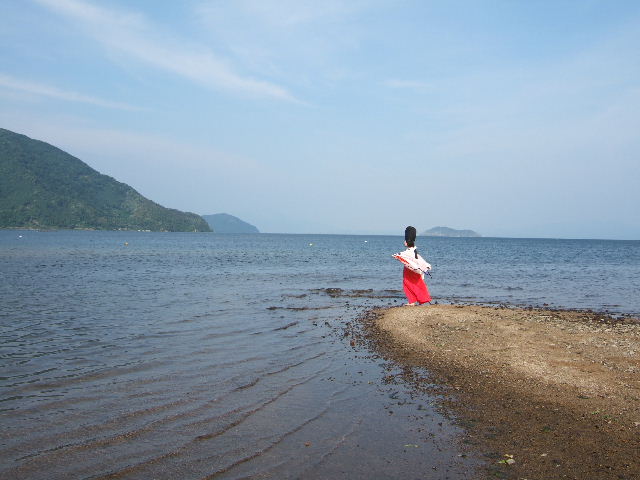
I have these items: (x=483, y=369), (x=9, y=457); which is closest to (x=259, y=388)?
(x=9, y=457)

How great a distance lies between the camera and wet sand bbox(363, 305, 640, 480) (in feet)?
23.0

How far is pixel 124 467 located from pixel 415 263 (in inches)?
552

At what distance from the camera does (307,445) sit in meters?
7.69

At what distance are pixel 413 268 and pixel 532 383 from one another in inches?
342

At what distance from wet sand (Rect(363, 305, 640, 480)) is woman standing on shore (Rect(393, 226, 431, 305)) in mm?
1390

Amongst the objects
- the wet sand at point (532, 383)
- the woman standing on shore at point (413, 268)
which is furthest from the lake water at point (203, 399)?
the woman standing on shore at point (413, 268)

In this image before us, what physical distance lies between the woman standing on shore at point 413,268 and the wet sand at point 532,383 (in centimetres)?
139

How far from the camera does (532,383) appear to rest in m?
10.5

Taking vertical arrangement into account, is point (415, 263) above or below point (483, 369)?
above

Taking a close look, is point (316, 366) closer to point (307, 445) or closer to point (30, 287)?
point (307, 445)

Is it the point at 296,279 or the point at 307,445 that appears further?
the point at 296,279

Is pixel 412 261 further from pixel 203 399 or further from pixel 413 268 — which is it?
pixel 203 399

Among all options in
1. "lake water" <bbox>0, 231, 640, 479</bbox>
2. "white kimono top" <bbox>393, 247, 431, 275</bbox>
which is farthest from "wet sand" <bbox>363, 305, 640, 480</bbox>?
"white kimono top" <bbox>393, 247, 431, 275</bbox>

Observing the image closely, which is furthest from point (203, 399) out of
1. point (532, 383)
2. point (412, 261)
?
point (412, 261)
